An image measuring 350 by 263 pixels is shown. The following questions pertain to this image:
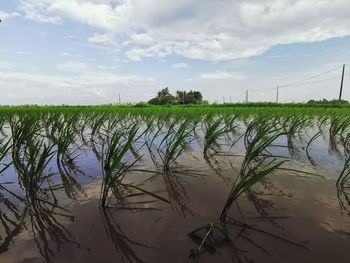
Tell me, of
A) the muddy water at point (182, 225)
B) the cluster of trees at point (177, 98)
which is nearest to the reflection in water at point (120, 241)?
the muddy water at point (182, 225)

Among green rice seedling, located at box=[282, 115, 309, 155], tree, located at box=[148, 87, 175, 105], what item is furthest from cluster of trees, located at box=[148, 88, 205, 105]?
green rice seedling, located at box=[282, 115, 309, 155]

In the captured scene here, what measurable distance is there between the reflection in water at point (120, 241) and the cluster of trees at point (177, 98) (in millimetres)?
49555

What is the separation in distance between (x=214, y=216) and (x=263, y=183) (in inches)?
35.9

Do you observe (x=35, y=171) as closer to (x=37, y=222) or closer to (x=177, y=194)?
(x=37, y=222)

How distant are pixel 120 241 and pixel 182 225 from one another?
0.40m

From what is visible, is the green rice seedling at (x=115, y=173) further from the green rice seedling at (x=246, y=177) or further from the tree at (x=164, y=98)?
the tree at (x=164, y=98)

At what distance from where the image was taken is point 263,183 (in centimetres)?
256

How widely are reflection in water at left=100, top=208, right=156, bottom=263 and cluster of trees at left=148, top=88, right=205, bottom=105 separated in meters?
49.6

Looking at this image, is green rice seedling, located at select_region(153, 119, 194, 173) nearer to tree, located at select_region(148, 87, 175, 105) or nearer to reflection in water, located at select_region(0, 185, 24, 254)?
reflection in water, located at select_region(0, 185, 24, 254)

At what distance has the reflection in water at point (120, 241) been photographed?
4.57ft

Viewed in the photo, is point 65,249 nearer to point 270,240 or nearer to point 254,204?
point 270,240

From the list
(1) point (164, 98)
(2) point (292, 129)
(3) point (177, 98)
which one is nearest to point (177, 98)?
(3) point (177, 98)

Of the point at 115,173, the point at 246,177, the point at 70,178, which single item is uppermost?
the point at 246,177

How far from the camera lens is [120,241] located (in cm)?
155
